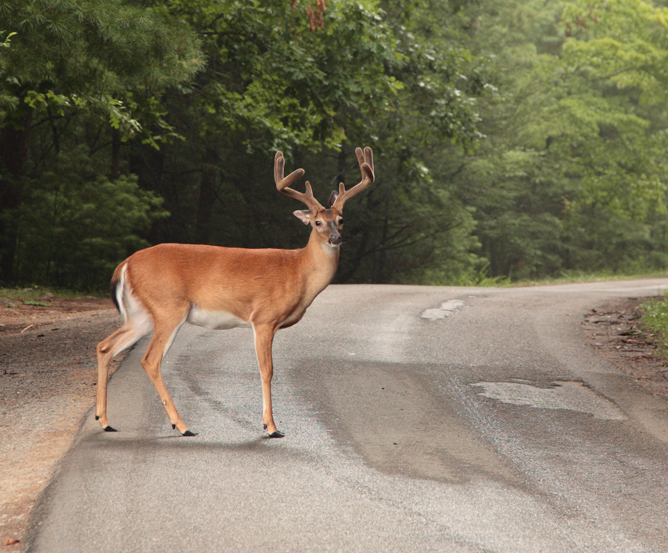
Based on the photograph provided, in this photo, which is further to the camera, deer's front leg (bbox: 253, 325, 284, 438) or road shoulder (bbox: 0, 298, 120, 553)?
deer's front leg (bbox: 253, 325, 284, 438)

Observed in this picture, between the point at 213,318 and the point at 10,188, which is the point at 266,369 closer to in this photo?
the point at 213,318

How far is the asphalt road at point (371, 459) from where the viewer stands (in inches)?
157

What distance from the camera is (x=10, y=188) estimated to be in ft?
53.8

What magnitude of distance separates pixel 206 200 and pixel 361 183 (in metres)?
17.8

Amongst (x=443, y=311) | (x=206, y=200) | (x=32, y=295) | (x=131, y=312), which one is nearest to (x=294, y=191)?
(x=131, y=312)

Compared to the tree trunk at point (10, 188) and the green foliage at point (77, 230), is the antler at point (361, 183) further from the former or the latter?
the tree trunk at point (10, 188)

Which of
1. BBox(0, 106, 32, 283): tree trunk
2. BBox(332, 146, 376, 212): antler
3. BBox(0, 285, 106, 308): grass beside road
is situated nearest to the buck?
BBox(332, 146, 376, 212): antler

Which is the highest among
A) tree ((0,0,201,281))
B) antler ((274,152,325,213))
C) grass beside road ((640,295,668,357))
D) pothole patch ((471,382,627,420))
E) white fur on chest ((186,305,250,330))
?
tree ((0,0,201,281))

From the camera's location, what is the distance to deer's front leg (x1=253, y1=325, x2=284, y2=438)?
5.50 meters

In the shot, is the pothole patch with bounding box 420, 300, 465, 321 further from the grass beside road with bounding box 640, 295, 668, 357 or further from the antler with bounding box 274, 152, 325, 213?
the antler with bounding box 274, 152, 325, 213

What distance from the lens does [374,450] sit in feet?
17.8

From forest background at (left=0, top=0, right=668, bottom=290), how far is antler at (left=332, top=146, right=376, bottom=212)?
2973 millimetres

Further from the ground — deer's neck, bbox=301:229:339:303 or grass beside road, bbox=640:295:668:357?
deer's neck, bbox=301:229:339:303

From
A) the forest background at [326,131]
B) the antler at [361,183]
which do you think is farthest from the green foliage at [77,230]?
the antler at [361,183]
